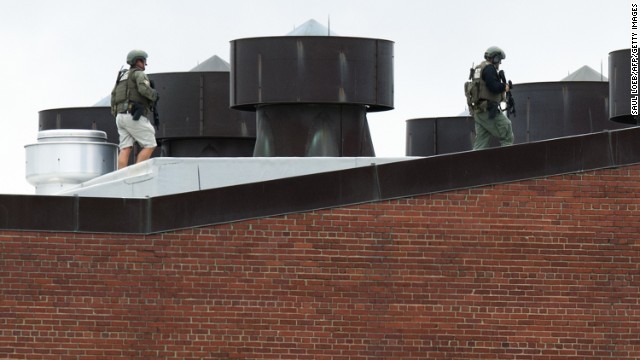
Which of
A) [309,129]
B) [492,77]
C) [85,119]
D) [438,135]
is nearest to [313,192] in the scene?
[492,77]

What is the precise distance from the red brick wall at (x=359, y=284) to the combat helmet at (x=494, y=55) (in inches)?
120

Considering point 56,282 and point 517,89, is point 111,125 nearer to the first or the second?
point 517,89

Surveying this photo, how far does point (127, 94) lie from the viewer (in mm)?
22469

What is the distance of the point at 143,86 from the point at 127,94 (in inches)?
13.9

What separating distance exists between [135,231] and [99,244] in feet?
1.42

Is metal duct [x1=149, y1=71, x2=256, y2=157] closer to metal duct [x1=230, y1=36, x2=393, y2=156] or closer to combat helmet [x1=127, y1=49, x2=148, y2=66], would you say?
metal duct [x1=230, y1=36, x2=393, y2=156]

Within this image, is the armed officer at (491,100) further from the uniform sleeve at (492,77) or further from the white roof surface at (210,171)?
the white roof surface at (210,171)

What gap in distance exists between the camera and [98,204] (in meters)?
18.7

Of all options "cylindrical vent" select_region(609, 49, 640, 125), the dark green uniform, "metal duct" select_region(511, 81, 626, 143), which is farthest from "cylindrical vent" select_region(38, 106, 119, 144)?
the dark green uniform

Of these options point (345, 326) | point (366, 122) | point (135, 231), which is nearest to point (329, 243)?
point (345, 326)

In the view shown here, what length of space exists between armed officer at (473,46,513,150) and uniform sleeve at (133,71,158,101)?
4.40 metres

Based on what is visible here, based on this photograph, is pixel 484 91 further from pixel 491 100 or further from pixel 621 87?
pixel 621 87

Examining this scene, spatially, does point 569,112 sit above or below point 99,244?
above

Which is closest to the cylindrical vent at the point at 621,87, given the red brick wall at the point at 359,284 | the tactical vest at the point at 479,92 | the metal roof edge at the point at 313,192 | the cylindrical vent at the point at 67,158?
the tactical vest at the point at 479,92
